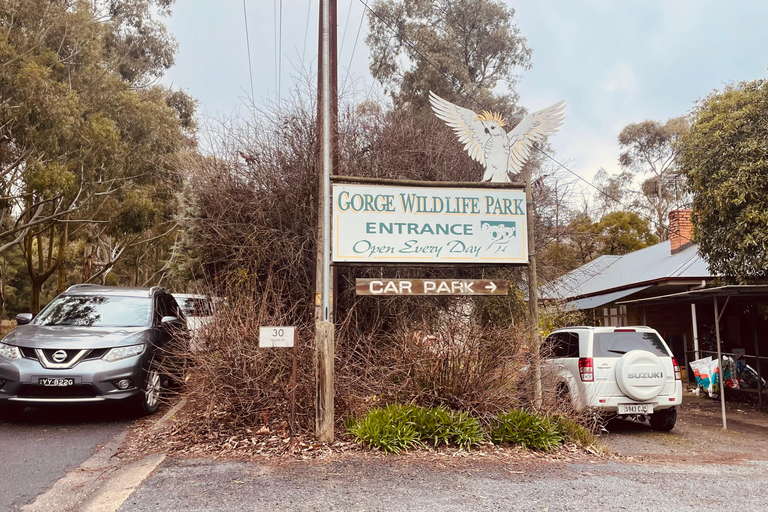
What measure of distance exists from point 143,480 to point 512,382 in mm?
3931

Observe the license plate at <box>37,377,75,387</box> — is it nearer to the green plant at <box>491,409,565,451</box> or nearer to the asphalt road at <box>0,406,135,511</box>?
the asphalt road at <box>0,406,135,511</box>

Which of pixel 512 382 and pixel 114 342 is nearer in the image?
pixel 512 382

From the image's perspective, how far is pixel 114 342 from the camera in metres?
7.31

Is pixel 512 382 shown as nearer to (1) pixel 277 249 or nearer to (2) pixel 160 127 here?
(1) pixel 277 249

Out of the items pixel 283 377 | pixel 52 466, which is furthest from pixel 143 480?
pixel 283 377

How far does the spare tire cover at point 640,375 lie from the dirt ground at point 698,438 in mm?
657

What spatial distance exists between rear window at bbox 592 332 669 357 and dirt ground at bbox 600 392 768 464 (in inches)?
46.7

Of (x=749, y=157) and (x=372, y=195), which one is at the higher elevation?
(x=749, y=157)

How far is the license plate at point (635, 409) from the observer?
8281 millimetres

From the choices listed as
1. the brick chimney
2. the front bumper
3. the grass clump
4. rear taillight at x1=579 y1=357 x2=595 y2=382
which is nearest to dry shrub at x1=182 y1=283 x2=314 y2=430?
the grass clump

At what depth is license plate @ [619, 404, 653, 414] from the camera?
8.28 metres

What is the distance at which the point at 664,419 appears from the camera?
8969 mm

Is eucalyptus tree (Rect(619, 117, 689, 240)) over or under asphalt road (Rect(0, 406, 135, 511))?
over

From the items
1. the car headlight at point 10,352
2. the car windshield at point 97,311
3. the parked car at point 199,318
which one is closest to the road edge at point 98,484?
the parked car at point 199,318
